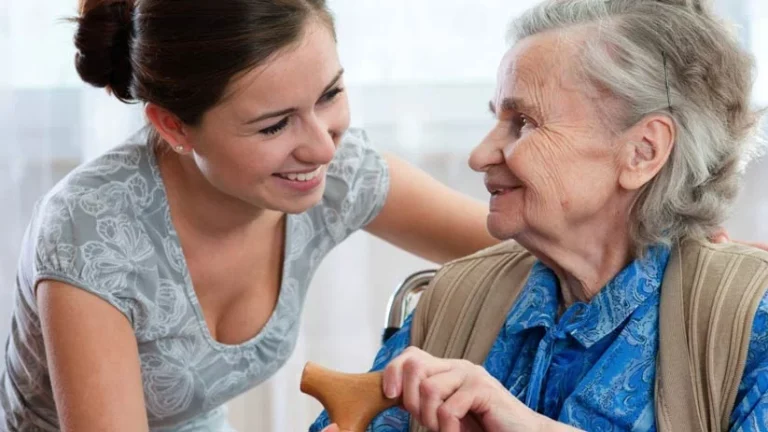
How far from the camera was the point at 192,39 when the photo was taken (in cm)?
153

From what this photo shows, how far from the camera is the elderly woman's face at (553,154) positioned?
1370 mm

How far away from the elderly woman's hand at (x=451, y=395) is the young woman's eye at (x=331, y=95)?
503 millimetres

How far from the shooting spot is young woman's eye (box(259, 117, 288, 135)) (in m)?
1.57

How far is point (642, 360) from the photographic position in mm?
1322

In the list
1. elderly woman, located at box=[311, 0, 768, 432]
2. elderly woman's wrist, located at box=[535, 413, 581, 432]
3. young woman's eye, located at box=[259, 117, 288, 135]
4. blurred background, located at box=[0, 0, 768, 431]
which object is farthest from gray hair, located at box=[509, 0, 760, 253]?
blurred background, located at box=[0, 0, 768, 431]

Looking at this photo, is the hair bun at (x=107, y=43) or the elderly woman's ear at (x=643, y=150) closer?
the elderly woman's ear at (x=643, y=150)

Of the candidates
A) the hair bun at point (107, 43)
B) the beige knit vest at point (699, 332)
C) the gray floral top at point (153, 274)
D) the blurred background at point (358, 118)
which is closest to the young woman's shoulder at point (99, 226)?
the gray floral top at point (153, 274)

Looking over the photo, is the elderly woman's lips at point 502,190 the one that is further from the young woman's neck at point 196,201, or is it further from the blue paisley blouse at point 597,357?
the young woman's neck at point 196,201

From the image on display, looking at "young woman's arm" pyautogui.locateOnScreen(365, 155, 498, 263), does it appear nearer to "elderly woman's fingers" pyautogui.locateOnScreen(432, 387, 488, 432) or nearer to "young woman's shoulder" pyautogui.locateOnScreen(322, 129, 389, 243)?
"young woman's shoulder" pyautogui.locateOnScreen(322, 129, 389, 243)

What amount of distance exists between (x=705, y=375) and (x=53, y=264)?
3.00 feet

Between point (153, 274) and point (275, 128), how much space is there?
12.4 inches

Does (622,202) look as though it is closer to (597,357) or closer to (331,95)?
(597,357)

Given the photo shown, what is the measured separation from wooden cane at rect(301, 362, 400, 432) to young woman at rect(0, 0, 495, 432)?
0.46 meters

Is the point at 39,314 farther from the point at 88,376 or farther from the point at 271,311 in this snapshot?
the point at 271,311
